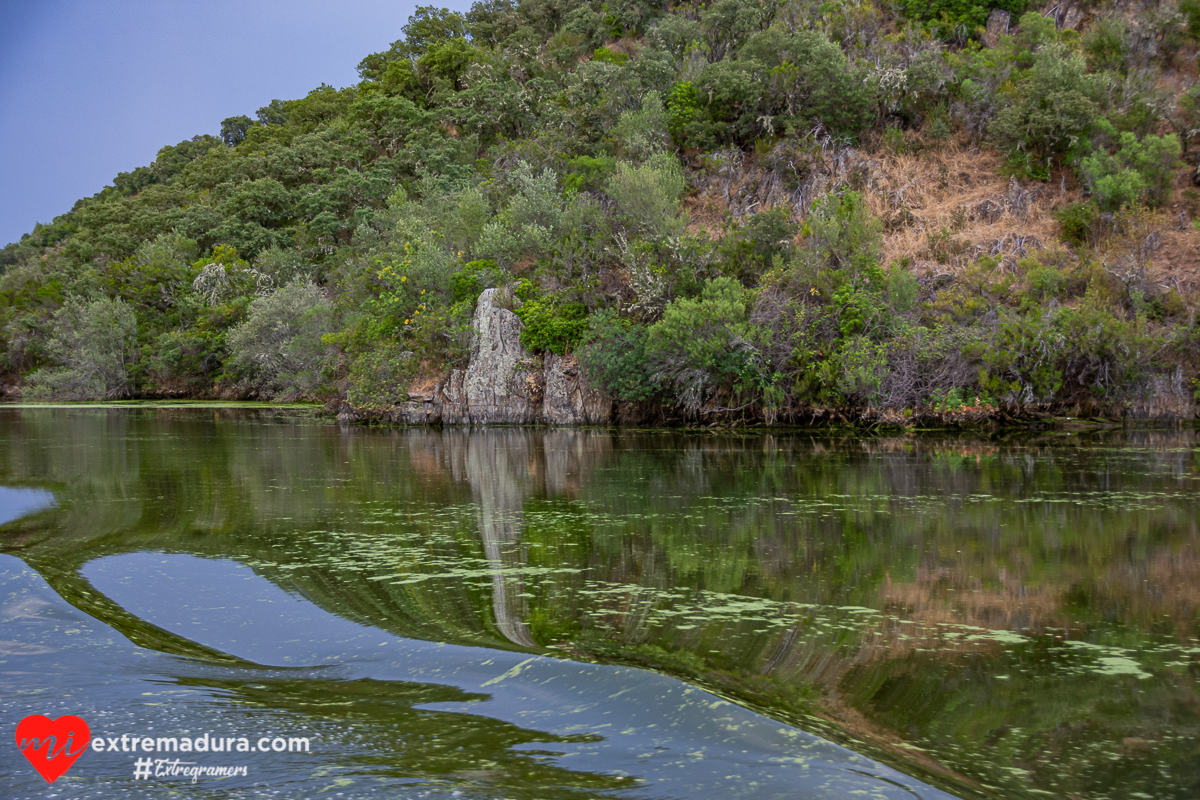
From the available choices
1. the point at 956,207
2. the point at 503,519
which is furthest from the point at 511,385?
the point at 503,519

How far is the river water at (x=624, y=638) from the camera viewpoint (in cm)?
412

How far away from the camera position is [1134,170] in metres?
32.1

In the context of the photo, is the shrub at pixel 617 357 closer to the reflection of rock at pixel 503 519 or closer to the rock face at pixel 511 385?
the rock face at pixel 511 385

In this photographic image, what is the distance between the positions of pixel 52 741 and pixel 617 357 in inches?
989

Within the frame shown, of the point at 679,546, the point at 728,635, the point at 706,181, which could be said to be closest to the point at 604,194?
the point at 706,181

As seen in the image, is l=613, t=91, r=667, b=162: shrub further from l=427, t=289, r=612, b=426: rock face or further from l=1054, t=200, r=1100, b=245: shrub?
l=1054, t=200, r=1100, b=245: shrub

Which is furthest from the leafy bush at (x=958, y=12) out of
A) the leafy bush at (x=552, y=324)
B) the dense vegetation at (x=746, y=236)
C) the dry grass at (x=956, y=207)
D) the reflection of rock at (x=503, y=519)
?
the reflection of rock at (x=503, y=519)

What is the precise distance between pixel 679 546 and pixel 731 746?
533 centimetres

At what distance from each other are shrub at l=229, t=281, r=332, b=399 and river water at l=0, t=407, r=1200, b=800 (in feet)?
97.9

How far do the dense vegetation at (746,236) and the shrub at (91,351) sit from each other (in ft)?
0.75

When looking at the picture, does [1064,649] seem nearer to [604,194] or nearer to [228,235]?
[604,194]

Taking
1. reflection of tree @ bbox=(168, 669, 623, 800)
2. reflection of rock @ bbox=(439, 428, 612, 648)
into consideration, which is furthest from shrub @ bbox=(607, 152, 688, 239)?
reflection of tree @ bbox=(168, 669, 623, 800)

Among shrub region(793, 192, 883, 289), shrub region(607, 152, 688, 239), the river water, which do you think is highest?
shrub region(607, 152, 688, 239)

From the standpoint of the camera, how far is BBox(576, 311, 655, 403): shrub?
28.9 m
